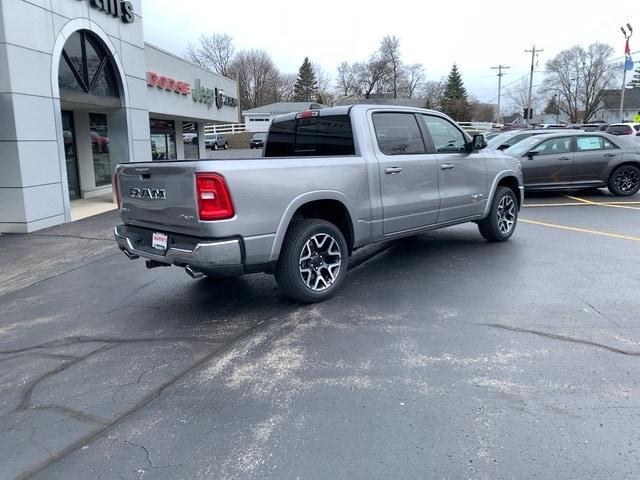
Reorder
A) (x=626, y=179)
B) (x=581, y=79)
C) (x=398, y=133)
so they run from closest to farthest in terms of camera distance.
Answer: (x=398, y=133) → (x=626, y=179) → (x=581, y=79)

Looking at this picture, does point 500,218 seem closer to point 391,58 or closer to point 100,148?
point 100,148

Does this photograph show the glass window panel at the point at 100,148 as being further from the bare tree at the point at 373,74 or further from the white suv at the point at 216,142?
the bare tree at the point at 373,74

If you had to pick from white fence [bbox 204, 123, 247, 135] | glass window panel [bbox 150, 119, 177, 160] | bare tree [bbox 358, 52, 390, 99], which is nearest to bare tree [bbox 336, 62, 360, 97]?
bare tree [bbox 358, 52, 390, 99]

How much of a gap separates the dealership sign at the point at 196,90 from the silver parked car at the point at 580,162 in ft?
35.9

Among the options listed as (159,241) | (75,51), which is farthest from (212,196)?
(75,51)

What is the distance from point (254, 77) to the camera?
271ft

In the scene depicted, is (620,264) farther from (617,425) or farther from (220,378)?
(220,378)

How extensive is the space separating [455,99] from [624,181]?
72.7m

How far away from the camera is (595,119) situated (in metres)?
82.2

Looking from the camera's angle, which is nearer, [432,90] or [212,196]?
[212,196]

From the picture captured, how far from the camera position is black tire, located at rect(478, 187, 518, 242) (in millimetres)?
7406

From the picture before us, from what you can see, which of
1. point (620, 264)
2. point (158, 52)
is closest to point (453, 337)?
point (620, 264)

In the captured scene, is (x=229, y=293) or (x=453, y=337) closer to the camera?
(x=453, y=337)

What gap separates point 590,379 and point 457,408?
3.40ft
